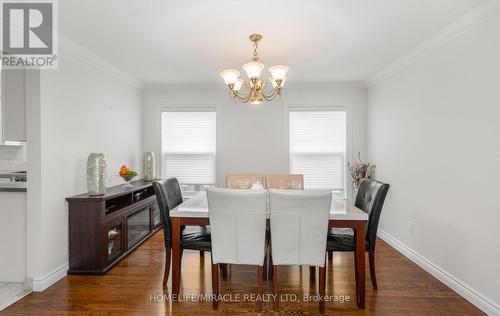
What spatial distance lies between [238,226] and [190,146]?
9.69 feet

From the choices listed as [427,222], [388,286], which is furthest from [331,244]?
[427,222]

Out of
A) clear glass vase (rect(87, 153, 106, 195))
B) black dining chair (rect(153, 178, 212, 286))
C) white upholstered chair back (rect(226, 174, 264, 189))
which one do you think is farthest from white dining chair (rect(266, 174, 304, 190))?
clear glass vase (rect(87, 153, 106, 195))

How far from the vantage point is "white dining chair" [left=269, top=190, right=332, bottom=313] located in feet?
6.74

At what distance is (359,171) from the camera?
4.46 m

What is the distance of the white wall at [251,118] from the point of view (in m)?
4.72

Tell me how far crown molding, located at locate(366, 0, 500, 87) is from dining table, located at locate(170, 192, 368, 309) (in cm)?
183

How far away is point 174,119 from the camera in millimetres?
4879

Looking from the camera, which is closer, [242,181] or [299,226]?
[299,226]

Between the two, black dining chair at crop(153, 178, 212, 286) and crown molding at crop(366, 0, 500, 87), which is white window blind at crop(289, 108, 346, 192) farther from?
black dining chair at crop(153, 178, 212, 286)

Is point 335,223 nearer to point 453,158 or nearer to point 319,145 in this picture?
point 453,158

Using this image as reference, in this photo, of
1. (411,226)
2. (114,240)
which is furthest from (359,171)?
(114,240)

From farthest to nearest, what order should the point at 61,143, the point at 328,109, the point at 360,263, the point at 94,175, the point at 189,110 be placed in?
the point at 189,110
the point at 328,109
the point at 94,175
the point at 61,143
the point at 360,263

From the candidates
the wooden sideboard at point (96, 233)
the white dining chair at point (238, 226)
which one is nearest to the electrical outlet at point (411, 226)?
the white dining chair at point (238, 226)

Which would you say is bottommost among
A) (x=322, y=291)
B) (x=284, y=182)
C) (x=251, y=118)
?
(x=322, y=291)
